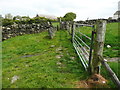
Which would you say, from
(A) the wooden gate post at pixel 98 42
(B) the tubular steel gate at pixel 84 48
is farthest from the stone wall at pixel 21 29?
(A) the wooden gate post at pixel 98 42

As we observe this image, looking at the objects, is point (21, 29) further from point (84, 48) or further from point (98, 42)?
point (98, 42)

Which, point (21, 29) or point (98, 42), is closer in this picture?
point (98, 42)

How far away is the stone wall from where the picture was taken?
9.65m

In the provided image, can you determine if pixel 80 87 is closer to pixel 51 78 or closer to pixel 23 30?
pixel 51 78

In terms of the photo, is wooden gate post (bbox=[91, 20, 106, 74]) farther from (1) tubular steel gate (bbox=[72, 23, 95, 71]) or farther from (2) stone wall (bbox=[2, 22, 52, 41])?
(2) stone wall (bbox=[2, 22, 52, 41])

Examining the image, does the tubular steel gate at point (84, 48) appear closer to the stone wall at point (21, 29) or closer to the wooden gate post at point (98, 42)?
the wooden gate post at point (98, 42)

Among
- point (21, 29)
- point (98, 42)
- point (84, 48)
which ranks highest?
point (21, 29)

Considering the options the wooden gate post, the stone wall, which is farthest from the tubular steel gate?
the stone wall

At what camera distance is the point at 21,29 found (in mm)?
10594

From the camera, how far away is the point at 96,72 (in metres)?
2.38

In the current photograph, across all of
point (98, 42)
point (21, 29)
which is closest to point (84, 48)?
point (98, 42)

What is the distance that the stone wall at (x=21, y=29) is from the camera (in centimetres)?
965

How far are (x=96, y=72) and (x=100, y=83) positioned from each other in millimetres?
268

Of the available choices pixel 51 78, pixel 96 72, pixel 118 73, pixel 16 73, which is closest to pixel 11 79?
pixel 16 73
